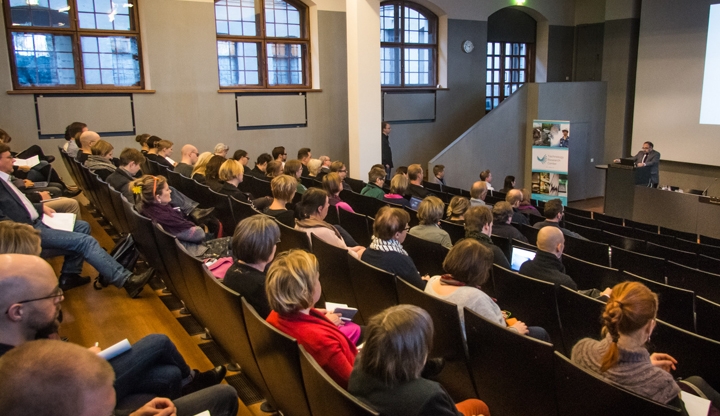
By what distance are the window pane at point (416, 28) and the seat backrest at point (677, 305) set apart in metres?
8.87

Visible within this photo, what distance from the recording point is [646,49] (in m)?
10.8

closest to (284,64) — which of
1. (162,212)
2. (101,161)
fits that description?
(101,161)

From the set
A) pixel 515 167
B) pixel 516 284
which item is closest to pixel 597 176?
pixel 515 167

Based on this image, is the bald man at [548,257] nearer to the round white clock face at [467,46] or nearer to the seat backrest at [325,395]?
the seat backrest at [325,395]

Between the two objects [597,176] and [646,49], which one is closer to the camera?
[646,49]

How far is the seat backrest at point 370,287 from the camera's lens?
2895 millimetres

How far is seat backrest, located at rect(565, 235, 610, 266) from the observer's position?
14.7ft

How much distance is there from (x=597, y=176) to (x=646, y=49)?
2823 mm

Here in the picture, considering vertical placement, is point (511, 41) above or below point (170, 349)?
above

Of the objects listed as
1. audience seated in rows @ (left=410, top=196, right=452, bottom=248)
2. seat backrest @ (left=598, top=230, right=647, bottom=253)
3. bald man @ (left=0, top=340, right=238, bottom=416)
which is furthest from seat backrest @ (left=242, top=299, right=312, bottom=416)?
seat backrest @ (left=598, top=230, right=647, bottom=253)

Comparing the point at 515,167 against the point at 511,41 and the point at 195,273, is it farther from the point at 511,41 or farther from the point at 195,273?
the point at 195,273

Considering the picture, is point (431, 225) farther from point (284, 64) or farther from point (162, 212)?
point (284, 64)

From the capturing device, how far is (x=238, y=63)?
9.45m

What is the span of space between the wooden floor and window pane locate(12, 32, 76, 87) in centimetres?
529
